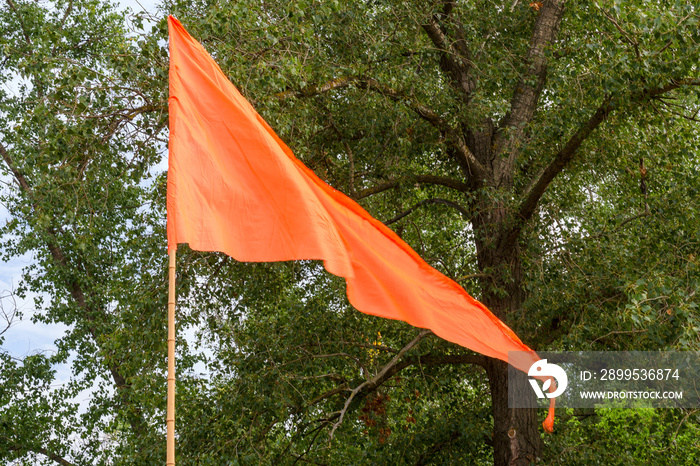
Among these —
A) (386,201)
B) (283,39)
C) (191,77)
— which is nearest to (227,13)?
(283,39)

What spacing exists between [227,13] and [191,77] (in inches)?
92.9

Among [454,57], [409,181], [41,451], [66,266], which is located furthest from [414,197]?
[41,451]

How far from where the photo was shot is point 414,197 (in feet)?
42.1

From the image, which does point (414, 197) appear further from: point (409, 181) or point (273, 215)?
point (273, 215)

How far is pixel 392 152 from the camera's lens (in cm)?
1073

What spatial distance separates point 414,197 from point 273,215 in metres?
8.08

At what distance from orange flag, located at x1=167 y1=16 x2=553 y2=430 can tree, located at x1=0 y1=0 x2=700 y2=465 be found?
1952mm

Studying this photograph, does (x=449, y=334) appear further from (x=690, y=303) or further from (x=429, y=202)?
(x=429, y=202)

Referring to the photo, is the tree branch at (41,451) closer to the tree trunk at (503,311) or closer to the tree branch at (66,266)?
the tree branch at (66,266)

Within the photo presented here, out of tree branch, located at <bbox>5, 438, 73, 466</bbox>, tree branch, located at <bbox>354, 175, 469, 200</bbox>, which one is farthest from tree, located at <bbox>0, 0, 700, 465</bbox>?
tree branch, located at <bbox>5, 438, 73, 466</bbox>

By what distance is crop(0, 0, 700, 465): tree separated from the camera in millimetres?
7730

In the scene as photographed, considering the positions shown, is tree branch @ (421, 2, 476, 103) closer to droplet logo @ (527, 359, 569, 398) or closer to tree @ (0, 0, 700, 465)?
tree @ (0, 0, 700, 465)

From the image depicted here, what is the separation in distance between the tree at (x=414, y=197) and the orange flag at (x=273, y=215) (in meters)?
1.95

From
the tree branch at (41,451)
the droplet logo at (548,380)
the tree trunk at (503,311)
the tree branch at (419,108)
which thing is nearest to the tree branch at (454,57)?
the tree branch at (419,108)
